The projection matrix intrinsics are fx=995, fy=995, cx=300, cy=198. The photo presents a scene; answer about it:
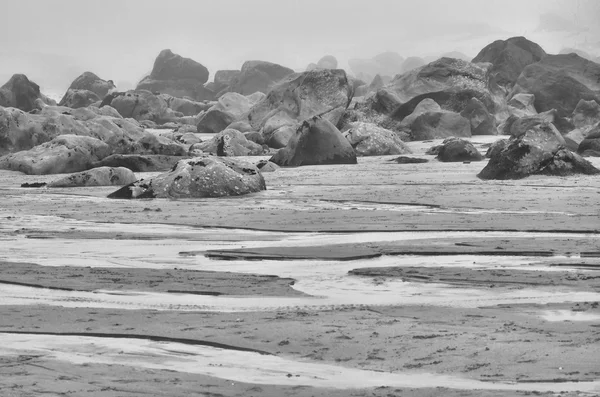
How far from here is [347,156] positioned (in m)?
18.6

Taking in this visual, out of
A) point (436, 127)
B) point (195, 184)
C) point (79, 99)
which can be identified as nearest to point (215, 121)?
point (436, 127)

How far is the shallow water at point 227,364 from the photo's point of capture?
3.48 metres

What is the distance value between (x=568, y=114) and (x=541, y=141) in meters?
22.6

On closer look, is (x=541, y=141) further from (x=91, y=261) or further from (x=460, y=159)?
(x=91, y=261)

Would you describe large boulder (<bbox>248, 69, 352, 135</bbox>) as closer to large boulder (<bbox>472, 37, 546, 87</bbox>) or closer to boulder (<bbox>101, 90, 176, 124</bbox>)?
boulder (<bbox>101, 90, 176, 124</bbox>)

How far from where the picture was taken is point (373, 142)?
837 inches

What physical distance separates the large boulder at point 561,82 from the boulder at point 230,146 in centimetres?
1726

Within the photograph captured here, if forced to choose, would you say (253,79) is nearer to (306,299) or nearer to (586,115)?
(586,115)

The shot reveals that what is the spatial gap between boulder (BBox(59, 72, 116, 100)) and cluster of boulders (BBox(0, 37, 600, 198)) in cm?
1275

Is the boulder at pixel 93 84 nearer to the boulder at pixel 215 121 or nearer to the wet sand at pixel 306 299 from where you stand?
the boulder at pixel 215 121

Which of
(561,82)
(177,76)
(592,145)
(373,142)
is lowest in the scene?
(592,145)

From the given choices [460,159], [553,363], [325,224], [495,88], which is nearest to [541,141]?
[460,159]

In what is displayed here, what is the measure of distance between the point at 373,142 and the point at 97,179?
8121 millimetres

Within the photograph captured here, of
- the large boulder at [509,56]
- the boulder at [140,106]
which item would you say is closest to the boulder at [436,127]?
the large boulder at [509,56]
